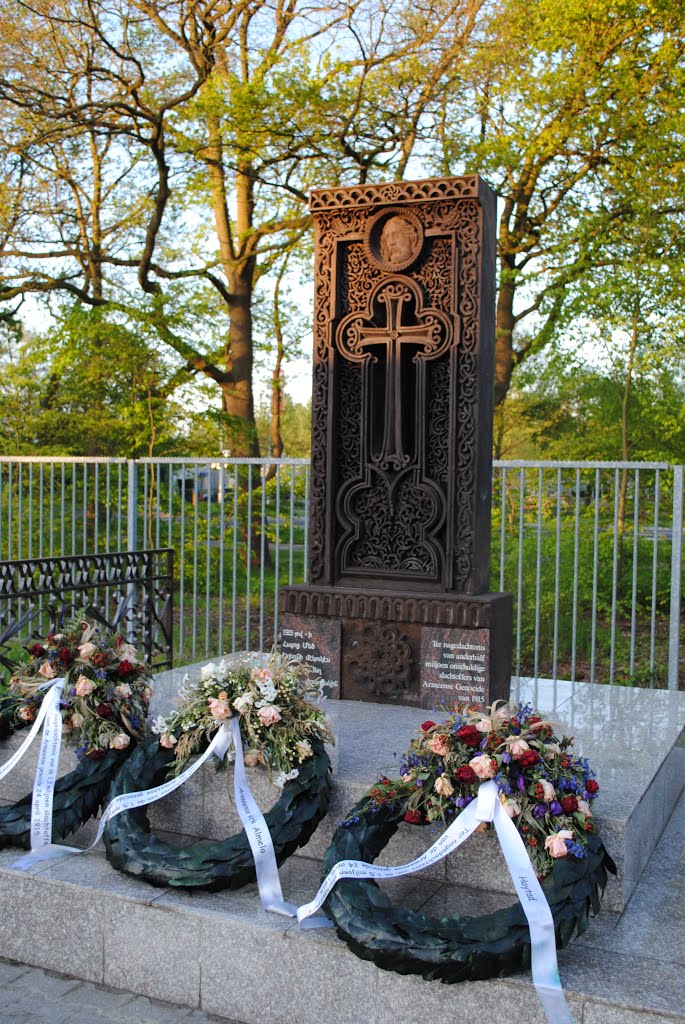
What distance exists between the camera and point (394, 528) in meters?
5.91

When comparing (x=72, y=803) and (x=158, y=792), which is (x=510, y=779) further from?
(x=72, y=803)

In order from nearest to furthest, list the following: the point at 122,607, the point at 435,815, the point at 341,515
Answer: the point at 435,815 → the point at 341,515 → the point at 122,607

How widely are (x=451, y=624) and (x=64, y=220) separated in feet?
40.9

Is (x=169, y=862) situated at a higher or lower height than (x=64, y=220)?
lower

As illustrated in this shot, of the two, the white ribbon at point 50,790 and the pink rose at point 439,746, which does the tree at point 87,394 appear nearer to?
the white ribbon at point 50,790

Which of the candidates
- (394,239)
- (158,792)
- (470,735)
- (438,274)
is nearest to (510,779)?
(470,735)

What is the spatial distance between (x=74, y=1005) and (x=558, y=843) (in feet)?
5.84

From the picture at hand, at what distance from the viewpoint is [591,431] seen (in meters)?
13.1

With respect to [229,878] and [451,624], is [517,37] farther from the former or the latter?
[229,878]

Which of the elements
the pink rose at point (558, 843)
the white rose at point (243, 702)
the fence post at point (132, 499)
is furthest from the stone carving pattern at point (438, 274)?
the fence post at point (132, 499)

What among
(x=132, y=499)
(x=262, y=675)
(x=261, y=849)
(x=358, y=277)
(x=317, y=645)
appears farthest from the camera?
(x=132, y=499)

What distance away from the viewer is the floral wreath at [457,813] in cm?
299

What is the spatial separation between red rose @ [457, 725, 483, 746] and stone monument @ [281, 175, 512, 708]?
2015 millimetres

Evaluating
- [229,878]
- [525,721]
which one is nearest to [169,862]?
[229,878]
